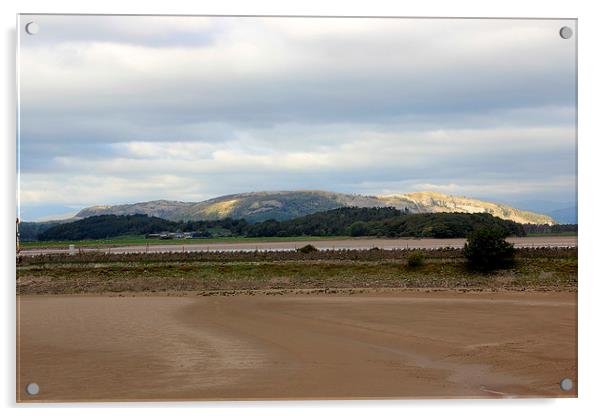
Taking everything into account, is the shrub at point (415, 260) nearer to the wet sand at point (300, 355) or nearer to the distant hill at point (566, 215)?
the wet sand at point (300, 355)

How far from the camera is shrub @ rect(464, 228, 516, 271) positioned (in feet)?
47.3

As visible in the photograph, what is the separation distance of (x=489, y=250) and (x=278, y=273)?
4.74 meters

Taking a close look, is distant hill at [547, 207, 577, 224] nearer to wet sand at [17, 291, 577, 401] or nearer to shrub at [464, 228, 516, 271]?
wet sand at [17, 291, 577, 401]

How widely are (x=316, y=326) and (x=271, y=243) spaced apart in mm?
11916

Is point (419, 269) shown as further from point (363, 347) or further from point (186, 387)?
point (186, 387)

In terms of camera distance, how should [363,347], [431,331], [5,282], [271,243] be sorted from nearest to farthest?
[5,282]
[363,347]
[431,331]
[271,243]

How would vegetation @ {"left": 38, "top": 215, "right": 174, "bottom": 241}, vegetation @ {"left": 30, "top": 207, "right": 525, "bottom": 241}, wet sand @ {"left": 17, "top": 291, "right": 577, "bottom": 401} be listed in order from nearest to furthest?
wet sand @ {"left": 17, "top": 291, "right": 577, "bottom": 401} → vegetation @ {"left": 38, "top": 215, "right": 174, "bottom": 241} → vegetation @ {"left": 30, "top": 207, "right": 525, "bottom": 241}

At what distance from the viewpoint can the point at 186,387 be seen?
563 cm

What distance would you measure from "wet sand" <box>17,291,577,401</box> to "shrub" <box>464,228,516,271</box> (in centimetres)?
571

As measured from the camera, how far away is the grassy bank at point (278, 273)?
43.9ft

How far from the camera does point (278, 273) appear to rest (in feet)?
49.1

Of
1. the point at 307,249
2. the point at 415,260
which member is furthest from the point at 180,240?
the point at 415,260

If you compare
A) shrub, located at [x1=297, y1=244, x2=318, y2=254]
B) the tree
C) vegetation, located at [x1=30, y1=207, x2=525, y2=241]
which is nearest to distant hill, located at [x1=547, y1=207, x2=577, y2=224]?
vegetation, located at [x1=30, y1=207, x2=525, y2=241]
